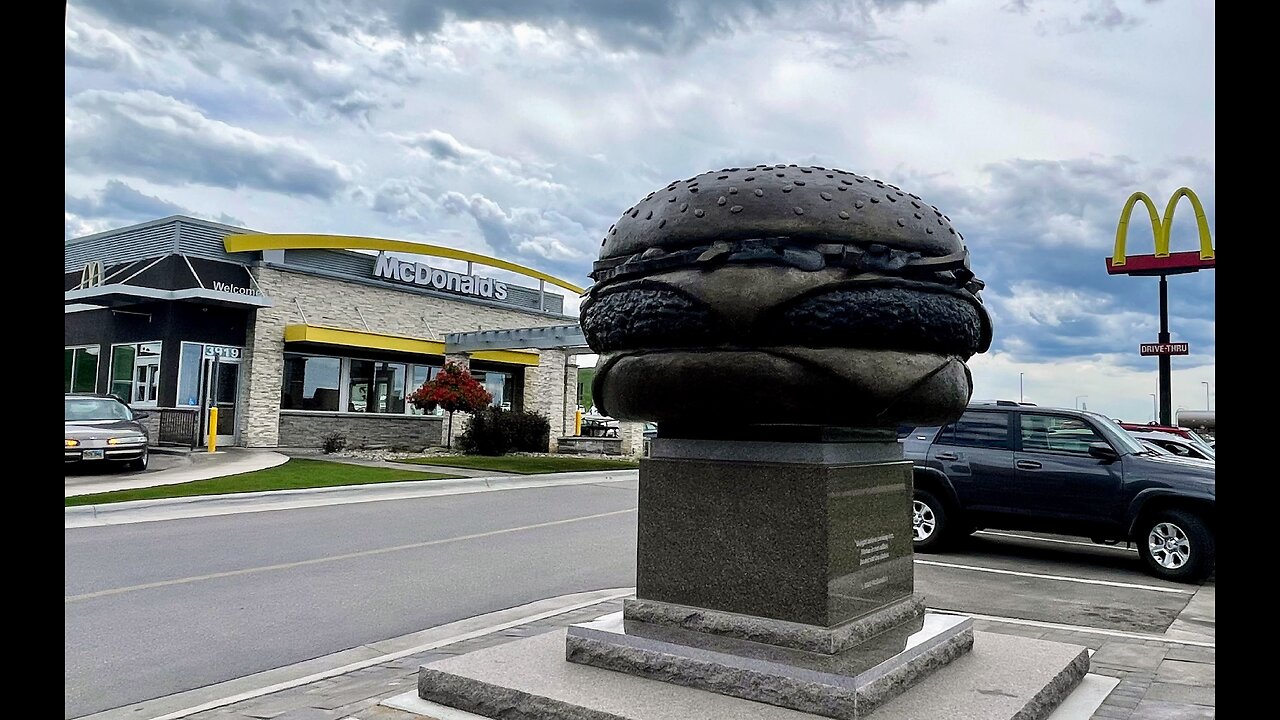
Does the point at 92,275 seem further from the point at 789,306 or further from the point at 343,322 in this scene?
the point at 789,306

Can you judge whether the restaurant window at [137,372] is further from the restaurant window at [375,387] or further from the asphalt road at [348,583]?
the asphalt road at [348,583]

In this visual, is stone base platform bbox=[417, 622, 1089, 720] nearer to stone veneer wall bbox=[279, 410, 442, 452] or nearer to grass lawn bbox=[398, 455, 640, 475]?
grass lawn bbox=[398, 455, 640, 475]

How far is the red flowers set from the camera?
26438 millimetres

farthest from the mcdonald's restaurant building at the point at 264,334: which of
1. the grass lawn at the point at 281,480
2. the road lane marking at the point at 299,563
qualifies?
the road lane marking at the point at 299,563

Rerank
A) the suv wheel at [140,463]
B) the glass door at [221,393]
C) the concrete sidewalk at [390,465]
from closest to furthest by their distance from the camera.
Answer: the suv wheel at [140,463] → the concrete sidewalk at [390,465] → the glass door at [221,393]

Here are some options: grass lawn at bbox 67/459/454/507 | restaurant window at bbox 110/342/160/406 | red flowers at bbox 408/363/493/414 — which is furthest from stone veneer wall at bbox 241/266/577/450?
grass lawn at bbox 67/459/454/507

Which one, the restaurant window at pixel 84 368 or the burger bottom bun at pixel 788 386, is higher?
the restaurant window at pixel 84 368

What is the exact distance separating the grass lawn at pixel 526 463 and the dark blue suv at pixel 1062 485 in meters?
11.3

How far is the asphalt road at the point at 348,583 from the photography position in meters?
6.07

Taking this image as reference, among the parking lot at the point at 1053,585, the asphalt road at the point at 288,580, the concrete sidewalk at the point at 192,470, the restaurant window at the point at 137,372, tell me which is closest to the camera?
the asphalt road at the point at 288,580

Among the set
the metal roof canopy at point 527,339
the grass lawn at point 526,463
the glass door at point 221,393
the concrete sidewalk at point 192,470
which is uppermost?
the metal roof canopy at point 527,339

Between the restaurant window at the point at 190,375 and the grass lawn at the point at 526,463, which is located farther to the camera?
the restaurant window at the point at 190,375

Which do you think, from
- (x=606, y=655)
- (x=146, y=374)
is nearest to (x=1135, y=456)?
(x=606, y=655)
